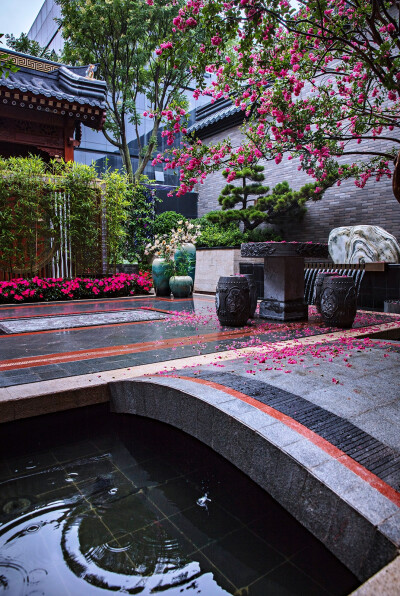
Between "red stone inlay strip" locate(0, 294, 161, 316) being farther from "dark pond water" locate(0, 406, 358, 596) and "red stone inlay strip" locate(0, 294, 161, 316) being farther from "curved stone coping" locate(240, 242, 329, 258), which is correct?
"dark pond water" locate(0, 406, 358, 596)

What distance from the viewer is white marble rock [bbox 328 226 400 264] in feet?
27.7

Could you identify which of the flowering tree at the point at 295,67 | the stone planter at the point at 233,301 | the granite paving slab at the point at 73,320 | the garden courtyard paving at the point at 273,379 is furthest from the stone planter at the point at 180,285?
the stone planter at the point at 233,301

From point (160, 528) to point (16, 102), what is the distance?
33.1 feet

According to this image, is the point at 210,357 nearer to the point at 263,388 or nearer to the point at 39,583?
the point at 263,388

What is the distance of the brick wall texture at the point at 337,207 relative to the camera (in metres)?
9.84

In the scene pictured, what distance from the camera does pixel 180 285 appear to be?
8.54 m

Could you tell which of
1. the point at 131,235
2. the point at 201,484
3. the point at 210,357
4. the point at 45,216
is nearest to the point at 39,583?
the point at 201,484

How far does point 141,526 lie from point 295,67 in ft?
14.3

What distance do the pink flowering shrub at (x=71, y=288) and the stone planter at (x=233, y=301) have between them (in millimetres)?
4221

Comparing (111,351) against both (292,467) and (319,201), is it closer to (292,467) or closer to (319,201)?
(292,467)

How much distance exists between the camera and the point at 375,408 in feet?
7.23

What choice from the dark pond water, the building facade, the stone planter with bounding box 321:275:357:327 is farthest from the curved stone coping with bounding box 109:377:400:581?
the building facade

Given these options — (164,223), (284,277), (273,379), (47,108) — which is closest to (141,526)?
(273,379)

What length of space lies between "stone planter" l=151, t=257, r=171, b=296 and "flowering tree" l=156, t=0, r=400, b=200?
270cm
